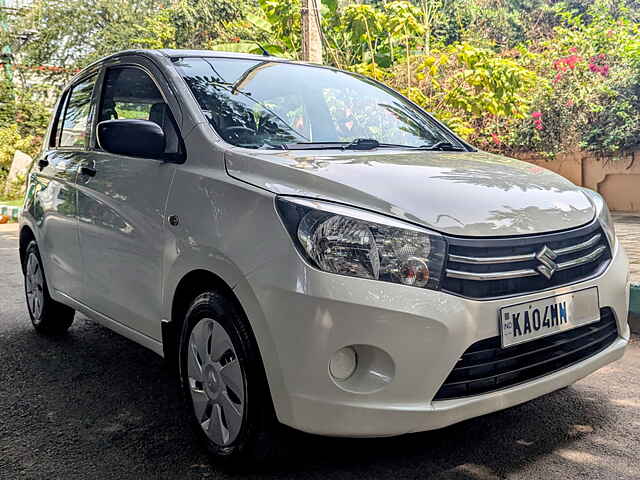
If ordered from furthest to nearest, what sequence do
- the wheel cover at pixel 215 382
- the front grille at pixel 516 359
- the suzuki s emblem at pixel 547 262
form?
the wheel cover at pixel 215 382 < the suzuki s emblem at pixel 547 262 < the front grille at pixel 516 359

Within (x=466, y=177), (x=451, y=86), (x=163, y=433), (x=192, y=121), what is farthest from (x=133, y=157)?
(x=451, y=86)

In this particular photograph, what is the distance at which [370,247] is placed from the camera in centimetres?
227

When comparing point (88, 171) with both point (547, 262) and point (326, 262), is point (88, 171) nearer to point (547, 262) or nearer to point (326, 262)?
point (326, 262)

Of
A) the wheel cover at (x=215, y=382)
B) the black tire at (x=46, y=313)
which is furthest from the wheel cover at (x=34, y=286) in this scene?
the wheel cover at (x=215, y=382)

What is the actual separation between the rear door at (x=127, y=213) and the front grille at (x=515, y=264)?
1.27 meters

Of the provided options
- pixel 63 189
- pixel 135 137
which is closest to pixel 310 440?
pixel 135 137

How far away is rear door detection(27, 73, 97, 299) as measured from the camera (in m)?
3.89

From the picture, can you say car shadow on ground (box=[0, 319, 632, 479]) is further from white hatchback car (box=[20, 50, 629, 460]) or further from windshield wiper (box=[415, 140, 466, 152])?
windshield wiper (box=[415, 140, 466, 152])

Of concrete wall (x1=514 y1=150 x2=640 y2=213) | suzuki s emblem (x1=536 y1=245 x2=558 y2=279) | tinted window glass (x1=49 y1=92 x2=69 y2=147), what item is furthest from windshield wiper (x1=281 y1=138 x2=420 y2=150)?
concrete wall (x1=514 y1=150 x2=640 y2=213)

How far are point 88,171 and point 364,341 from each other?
2.10 m

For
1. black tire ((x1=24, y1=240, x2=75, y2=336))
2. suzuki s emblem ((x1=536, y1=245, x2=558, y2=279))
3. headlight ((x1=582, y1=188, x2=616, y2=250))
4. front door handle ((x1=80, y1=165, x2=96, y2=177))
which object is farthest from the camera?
black tire ((x1=24, y1=240, x2=75, y2=336))

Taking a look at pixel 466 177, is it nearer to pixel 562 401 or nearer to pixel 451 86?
pixel 562 401

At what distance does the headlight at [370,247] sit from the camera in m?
2.25

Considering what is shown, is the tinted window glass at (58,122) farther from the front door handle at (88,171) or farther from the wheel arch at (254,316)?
the wheel arch at (254,316)
